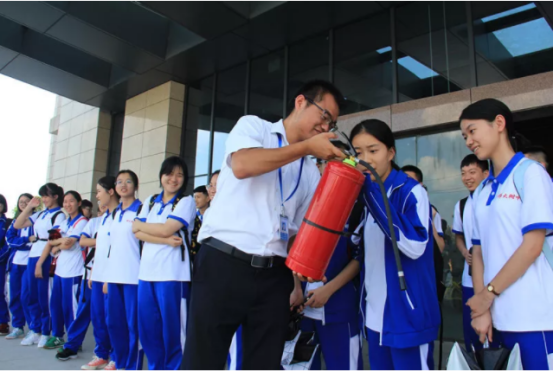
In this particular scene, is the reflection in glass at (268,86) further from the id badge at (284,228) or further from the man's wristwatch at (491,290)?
the man's wristwatch at (491,290)

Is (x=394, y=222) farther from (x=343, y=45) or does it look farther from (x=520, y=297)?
(x=343, y=45)

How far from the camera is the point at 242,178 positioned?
5.52ft

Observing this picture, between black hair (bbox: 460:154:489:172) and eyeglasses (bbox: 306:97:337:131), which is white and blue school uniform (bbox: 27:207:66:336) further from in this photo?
black hair (bbox: 460:154:489:172)

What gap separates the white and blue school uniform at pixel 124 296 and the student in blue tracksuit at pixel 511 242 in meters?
→ 2.99

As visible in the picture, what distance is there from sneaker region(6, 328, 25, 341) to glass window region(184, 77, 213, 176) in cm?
431

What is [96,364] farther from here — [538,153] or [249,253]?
[538,153]

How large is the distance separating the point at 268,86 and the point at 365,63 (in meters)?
2.03

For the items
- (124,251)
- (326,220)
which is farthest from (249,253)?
(124,251)

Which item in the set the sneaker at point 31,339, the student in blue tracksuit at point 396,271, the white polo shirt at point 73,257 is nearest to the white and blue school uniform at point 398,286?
the student in blue tracksuit at point 396,271

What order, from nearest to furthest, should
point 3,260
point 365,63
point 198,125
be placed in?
point 3,260
point 365,63
point 198,125

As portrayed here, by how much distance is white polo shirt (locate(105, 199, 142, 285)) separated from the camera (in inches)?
148

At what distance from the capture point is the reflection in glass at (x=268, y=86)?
7.41 metres

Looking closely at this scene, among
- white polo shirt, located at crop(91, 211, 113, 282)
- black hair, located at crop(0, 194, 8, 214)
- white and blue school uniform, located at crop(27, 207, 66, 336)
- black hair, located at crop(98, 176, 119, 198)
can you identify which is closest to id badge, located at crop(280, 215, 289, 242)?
white polo shirt, located at crop(91, 211, 113, 282)

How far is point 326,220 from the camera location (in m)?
1.64
